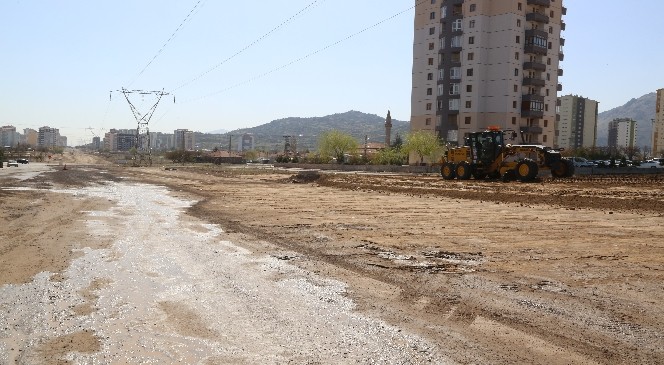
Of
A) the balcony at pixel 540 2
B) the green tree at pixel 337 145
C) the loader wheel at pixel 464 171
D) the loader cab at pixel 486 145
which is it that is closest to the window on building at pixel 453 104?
the green tree at pixel 337 145

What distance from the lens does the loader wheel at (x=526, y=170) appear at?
3006cm

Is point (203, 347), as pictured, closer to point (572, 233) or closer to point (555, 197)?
point (572, 233)

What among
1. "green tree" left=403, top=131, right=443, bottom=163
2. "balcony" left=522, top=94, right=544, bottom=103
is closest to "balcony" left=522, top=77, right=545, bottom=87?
"balcony" left=522, top=94, right=544, bottom=103

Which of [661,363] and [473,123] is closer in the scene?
[661,363]

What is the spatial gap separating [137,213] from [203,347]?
44.4ft

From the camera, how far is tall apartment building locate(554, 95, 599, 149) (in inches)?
7219

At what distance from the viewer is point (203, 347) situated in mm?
5375

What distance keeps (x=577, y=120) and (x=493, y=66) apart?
379 feet

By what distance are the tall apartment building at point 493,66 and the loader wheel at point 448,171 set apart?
52742 mm

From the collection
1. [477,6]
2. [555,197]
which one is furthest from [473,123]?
[555,197]

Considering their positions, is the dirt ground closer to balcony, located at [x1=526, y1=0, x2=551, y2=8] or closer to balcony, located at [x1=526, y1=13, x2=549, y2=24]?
balcony, located at [x1=526, y1=13, x2=549, y2=24]

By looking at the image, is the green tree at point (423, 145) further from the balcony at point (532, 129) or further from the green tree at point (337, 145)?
the balcony at point (532, 129)

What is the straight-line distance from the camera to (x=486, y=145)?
33375 millimetres

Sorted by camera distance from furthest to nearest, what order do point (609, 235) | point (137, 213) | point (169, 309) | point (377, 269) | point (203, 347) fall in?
point (137, 213)
point (609, 235)
point (377, 269)
point (169, 309)
point (203, 347)
